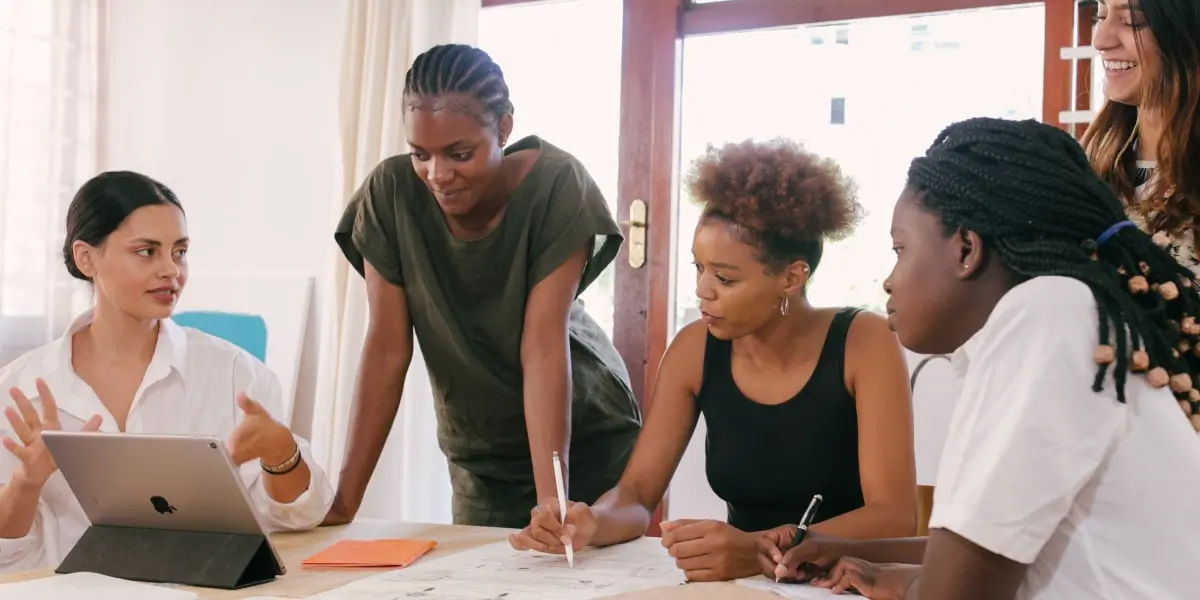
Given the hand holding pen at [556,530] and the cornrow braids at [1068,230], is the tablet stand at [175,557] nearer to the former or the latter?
the hand holding pen at [556,530]

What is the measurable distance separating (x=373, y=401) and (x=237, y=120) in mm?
2244

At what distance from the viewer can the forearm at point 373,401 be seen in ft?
6.33

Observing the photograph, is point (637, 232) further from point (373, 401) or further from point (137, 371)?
point (137, 371)

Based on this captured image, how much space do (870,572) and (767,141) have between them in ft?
2.56

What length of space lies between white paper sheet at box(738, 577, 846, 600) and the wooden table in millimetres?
22

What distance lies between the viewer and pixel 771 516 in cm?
177

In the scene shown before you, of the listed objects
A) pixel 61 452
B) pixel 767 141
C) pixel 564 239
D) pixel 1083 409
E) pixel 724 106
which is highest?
pixel 724 106

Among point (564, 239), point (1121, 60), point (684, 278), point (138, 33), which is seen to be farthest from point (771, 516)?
point (138, 33)

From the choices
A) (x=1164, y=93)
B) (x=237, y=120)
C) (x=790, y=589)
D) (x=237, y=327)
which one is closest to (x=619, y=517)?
(x=790, y=589)

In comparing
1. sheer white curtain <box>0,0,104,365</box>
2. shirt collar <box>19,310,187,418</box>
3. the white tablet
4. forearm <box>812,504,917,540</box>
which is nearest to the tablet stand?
the white tablet

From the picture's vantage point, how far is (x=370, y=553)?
1.53 meters

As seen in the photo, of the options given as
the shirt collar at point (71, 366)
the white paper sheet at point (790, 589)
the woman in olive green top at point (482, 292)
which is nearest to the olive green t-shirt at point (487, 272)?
the woman in olive green top at point (482, 292)

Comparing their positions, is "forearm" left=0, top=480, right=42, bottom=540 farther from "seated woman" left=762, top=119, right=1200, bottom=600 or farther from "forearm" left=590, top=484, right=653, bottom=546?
"seated woman" left=762, top=119, right=1200, bottom=600

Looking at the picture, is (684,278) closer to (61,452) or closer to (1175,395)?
(61,452)
